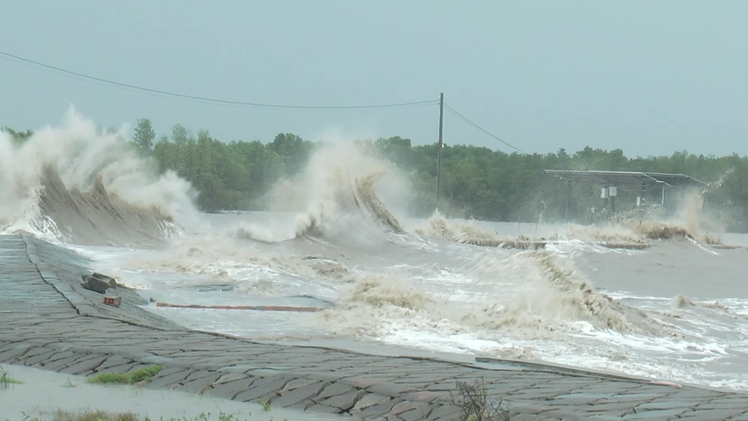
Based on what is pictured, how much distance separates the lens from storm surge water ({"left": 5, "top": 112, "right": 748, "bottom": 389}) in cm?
1313

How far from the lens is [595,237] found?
1796 inches

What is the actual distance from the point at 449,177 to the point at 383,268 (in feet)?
148

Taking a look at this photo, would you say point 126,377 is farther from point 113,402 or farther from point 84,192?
point 84,192

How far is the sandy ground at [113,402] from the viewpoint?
562 centimetres

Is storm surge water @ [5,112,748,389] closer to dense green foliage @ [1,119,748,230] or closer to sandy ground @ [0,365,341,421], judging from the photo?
sandy ground @ [0,365,341,421]

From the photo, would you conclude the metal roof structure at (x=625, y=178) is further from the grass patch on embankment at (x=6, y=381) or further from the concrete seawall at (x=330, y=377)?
the grass patch on embankment at (x=6, y=381)

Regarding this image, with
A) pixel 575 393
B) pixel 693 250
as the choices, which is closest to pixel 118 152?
pixel 693 250

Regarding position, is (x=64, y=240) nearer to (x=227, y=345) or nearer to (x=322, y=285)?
(x=322, y=285)

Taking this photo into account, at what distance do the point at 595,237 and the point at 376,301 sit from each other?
31.1 m

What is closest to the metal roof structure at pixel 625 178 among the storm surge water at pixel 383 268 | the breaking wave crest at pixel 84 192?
the storm surge water at pixel 383 268

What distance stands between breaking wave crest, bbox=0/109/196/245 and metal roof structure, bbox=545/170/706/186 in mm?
24369

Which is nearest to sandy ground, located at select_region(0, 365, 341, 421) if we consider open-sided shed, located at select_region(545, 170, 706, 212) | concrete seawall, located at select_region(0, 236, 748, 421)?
concrete seawall, located at select_region(0, 236, 748, 421)

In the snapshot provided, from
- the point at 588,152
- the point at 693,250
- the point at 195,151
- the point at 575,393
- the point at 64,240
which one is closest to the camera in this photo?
the point at 575,393

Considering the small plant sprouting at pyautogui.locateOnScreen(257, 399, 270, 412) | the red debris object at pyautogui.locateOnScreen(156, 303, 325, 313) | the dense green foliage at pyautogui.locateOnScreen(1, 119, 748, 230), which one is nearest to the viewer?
the small plant sprouting at pyautogui.locateOnScreen(257, 399, 270, 412)
